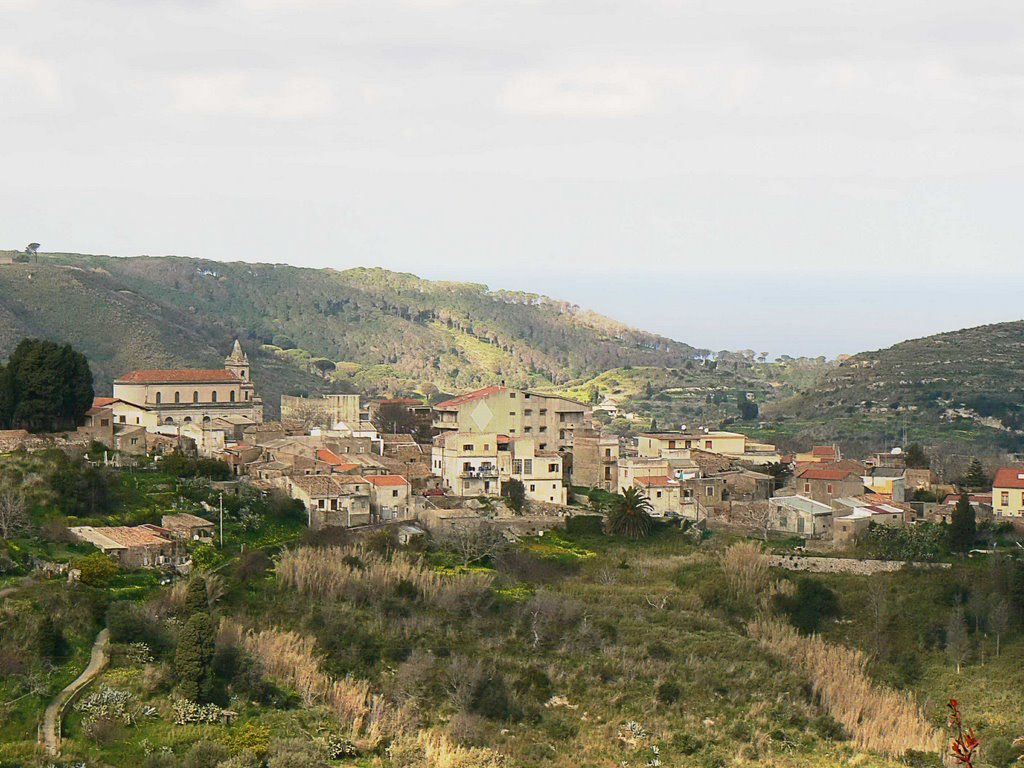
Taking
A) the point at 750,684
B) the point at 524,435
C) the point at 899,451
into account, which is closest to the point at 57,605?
the point at 750,684

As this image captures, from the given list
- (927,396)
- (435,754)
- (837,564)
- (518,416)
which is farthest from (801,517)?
(927,396)

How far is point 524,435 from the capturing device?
2489 inches

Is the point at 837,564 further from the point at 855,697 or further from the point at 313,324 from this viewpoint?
the point at 313,324

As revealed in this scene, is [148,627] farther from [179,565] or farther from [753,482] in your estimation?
[753,482]

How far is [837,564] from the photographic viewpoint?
51.2 metres

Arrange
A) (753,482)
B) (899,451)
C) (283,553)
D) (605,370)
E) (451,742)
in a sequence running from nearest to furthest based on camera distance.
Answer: (451,742) < (283,553) < (753,482) < (899,451) < (605,370)

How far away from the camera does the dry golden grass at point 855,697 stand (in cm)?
4019

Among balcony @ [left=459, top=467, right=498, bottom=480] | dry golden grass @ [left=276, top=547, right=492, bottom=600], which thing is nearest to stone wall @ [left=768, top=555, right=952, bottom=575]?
dry golden grass @ [left=276, top=547, right=492, bottom=600]

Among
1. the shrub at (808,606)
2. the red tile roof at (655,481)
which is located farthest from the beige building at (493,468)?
the shrub at (808,606)

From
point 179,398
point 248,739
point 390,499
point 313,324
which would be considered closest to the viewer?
point 248,739

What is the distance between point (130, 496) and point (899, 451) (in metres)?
37.3

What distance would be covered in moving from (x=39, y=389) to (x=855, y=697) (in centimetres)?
2857

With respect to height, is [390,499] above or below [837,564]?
above

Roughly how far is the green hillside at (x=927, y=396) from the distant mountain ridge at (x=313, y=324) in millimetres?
38402
